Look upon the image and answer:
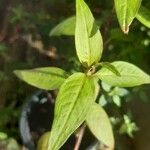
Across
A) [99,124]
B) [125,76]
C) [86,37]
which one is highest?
[86,37]

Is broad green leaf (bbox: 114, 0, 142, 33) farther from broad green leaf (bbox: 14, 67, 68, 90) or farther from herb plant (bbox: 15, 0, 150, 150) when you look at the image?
broad green leaf (bbox: 14, 67, 68, 90)

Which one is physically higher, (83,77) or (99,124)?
(83,77)

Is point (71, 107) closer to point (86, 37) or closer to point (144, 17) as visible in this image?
point (86, 37)

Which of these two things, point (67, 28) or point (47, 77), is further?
point (67, 28)

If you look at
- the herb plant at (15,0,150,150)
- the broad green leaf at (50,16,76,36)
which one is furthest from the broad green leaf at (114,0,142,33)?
the broad green leaf at (50,16,76,36)

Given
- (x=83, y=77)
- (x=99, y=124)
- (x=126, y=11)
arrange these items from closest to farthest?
(x=126, y=11) < (x=83, y=77) < (x=99, y=124)

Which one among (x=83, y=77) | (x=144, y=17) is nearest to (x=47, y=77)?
(x=83, y=77)

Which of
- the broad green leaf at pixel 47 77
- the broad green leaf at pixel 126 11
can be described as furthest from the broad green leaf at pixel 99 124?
the broad green leaf at pixel 126 11
